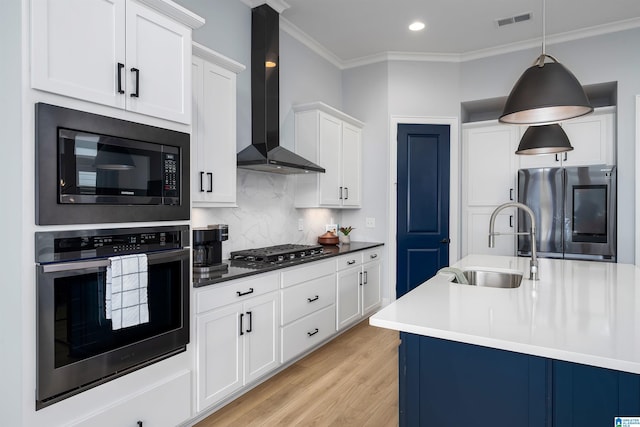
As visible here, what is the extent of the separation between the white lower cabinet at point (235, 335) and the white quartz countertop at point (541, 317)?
1132 mm

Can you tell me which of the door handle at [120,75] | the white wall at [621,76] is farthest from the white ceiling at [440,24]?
the door handle at [120,75]

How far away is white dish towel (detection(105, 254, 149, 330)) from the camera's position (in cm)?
166

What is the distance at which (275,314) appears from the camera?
280 centimetres

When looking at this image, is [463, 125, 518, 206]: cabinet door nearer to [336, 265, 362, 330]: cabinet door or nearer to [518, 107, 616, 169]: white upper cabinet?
[518, 107, 616, 169]: white upper cabinet

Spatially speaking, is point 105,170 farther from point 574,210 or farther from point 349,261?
point 574,210

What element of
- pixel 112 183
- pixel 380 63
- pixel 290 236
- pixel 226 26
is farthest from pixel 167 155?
pixel 380 63

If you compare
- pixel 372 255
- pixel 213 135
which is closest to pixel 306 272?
pixel 213 135

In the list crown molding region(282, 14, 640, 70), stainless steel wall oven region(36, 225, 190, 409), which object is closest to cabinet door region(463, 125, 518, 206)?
crown molding region(282, 14, 640, 70)

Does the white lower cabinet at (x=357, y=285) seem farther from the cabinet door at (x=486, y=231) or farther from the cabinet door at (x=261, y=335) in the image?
the cabinet door at (x=486, y=231)

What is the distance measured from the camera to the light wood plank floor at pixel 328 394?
238 centimetres

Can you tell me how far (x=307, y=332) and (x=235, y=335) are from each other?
909mm

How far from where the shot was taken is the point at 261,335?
2.66 metres

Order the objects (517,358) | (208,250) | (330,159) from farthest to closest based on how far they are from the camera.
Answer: (330,159), (208,250), (517,358)

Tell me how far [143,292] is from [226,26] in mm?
2320
